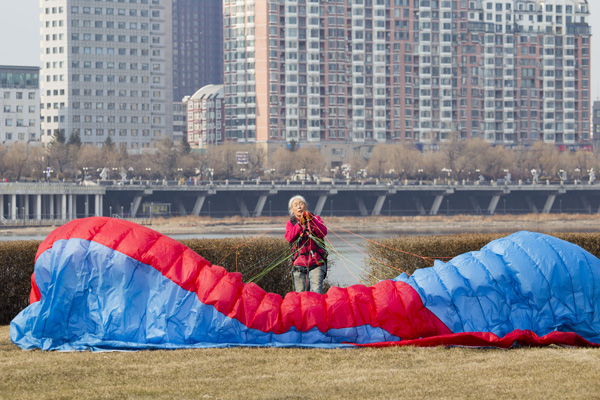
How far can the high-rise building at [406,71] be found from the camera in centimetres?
15375

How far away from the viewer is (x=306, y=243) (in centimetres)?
1327

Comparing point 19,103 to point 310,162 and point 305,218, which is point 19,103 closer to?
point 310,162

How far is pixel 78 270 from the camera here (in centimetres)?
1242

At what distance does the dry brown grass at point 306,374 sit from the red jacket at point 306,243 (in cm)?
188

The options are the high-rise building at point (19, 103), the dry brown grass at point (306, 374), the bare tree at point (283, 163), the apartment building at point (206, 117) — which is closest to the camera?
the dry brown grass at point (306, 374)

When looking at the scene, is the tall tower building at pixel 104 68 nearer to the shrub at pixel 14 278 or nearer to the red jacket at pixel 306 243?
the shrub at pixel 14 278

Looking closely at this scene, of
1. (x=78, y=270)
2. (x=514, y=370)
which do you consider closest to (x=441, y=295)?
(x=514, y=370)

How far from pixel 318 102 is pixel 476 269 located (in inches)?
5678

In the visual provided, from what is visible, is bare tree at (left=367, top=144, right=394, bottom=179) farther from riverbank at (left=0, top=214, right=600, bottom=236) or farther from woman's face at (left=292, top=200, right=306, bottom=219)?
woman's face at (left=292, top=200, right=306, bottom=219)

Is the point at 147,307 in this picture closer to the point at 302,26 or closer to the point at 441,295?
the point at 441,295

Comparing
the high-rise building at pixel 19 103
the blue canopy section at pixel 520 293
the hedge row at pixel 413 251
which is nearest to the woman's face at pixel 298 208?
the blue canopy section at pixel 520 293

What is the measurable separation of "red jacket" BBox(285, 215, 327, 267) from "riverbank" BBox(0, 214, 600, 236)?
8071 centimetres

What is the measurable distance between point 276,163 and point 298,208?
124 metres

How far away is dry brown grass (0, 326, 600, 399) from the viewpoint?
9.12 metres
